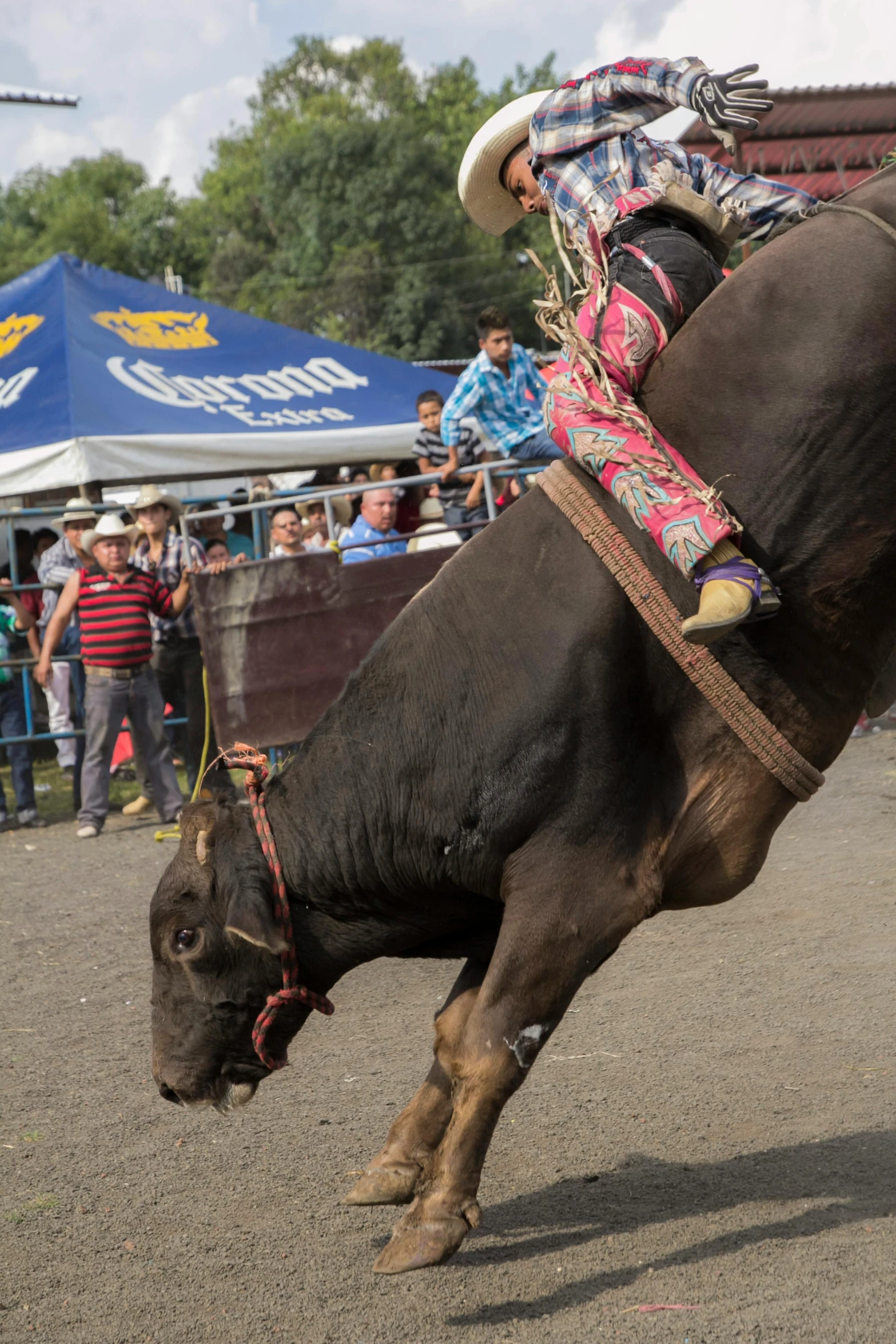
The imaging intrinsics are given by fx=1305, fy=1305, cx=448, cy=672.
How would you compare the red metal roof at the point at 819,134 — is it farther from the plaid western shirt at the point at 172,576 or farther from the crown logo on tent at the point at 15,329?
the crown logo on tent at the point at 15,329

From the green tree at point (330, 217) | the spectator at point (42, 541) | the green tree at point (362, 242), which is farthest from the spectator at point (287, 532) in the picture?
the green tree at point (362, 242)

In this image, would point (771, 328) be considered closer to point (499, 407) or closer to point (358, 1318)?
point (358, 1318)

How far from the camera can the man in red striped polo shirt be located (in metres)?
9.73

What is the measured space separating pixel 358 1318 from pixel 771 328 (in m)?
2.47

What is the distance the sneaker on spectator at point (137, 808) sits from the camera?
34.4 feet

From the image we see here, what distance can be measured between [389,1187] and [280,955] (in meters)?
0.78

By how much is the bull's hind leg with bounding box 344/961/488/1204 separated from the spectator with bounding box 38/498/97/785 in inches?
281

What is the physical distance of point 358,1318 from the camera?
309 cm

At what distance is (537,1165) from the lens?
3910 millimetres

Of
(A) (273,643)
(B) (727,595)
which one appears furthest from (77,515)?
(B) (727,595)

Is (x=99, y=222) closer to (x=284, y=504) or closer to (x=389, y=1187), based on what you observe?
(x=284, y=504)

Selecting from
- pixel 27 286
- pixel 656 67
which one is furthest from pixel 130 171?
pixel 656 67

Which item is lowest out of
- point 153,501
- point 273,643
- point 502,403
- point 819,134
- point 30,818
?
point 30,818

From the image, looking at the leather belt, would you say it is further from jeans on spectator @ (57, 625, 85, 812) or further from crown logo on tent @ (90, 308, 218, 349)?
crown logo on tent @ (90, 308, 218, 349)
